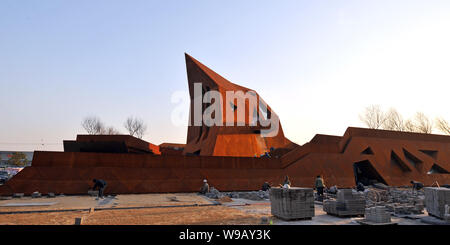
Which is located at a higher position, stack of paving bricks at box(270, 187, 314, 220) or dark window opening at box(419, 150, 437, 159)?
dark window opening at box(419, 150, 437, 159)

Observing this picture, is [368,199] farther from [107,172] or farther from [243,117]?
[243,117]

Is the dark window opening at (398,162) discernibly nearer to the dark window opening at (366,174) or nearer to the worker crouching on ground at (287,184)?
the dark window opening at (366,174)

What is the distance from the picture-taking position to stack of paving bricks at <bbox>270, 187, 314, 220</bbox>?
24.3ft

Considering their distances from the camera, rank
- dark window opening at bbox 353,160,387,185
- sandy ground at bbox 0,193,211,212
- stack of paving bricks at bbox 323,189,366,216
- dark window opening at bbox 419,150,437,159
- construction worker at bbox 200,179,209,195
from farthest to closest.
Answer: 1. dark window opening at bbox 419,150,437,159
2. dark window opening at bbox 353,160,387,185
3. construction worker at bbox 200,179,209,195
4. sandy ground at bbox 0,193,211,212
5. stack of paving bricks at bbox 323,189,366,216

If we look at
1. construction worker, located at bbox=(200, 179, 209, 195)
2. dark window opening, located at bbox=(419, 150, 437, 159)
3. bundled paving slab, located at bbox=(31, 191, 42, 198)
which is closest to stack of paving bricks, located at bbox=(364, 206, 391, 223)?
construction worker, located at bbox=(200, 179, 209, 195)

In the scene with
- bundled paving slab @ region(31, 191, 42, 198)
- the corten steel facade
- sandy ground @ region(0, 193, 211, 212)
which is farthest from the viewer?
the corten steel facade

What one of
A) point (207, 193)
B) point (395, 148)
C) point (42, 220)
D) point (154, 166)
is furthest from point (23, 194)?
point (395, 148)

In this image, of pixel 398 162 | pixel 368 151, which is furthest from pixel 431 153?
pixel 368 151

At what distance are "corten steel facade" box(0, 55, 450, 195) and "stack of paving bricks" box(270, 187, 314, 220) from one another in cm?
926

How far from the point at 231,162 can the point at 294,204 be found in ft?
34.3

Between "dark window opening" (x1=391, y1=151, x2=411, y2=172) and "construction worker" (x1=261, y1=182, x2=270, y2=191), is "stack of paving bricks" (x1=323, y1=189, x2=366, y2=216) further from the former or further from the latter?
"dark window opening" (x1=391, y1=151, x2=411, y2=172)

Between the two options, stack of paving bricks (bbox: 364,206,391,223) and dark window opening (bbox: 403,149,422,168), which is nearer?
stack of paving bricks (bbox: 364,206,391,223)

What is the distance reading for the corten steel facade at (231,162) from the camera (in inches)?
562
